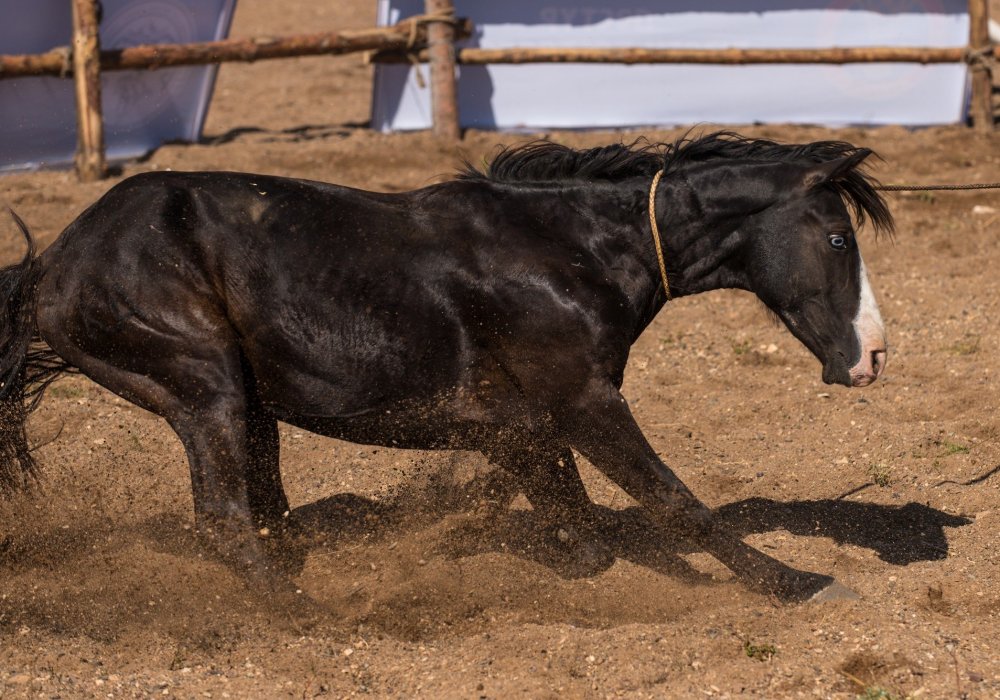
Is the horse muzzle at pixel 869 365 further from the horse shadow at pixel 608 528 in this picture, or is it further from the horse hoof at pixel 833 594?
the horse shadow at pixel 608 528

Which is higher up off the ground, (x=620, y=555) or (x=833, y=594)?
(x=833, y=594)

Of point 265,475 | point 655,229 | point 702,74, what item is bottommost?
point 265,475

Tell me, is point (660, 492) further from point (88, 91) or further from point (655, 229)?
point (88, 91)

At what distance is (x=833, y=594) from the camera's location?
4.13m

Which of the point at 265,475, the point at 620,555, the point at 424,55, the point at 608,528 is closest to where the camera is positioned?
the point at 265,475

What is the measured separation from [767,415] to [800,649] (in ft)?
7.76

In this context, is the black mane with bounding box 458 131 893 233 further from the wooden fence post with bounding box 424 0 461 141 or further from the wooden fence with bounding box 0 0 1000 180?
the wooden fence post with bounding box 424 0 461 141

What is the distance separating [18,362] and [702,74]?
8162 mm

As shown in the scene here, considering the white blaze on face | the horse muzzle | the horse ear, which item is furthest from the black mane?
the horse muzzle

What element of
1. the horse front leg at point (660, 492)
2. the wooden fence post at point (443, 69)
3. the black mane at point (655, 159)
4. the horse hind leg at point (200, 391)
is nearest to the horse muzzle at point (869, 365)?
the black mane at point (655, 159)

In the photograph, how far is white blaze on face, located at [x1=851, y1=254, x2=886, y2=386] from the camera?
4.10m

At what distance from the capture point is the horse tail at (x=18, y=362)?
4.20 meters

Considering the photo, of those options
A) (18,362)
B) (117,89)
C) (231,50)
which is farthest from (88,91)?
(18,362)

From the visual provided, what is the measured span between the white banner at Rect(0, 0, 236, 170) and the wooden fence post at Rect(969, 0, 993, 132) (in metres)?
6.56
